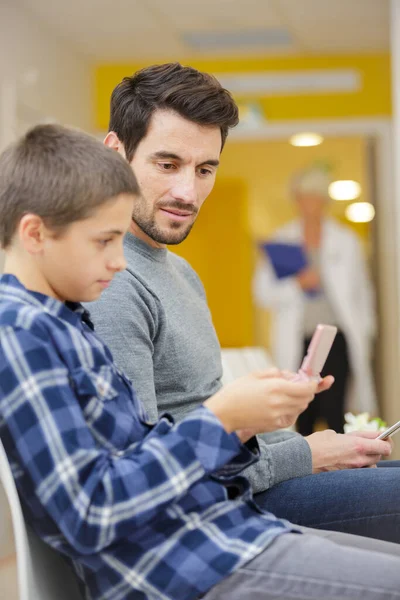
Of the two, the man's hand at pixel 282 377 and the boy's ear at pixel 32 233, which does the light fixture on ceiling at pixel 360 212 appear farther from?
the boy's ear at pixel 32 233

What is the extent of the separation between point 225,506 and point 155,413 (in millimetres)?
282

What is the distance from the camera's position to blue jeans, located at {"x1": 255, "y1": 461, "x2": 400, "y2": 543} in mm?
1479

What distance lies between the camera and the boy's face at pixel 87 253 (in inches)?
43.4

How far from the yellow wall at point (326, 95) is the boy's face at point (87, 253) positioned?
6010mm

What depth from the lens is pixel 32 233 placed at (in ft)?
3.62

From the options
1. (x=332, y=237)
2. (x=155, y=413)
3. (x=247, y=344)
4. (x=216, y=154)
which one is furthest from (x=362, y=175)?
(x=155, y=413)

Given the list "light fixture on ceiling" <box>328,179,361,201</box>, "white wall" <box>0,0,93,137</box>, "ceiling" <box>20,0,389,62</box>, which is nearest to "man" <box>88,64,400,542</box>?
"white wall" <box>0,0,93,137</box>

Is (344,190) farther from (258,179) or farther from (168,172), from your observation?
(168,172)

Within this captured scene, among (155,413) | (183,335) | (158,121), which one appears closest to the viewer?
(155,413)

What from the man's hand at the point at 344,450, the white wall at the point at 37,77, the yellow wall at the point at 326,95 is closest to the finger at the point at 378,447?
the man's hand at the point at 344,450

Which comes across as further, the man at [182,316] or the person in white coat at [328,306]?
the person in white coat at [328,306]

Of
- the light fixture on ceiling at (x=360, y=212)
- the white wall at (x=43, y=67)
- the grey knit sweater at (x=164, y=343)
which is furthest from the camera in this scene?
the light fixture on ceiling at (x=360, y=212)

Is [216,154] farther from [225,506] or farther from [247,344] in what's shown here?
[247,344]

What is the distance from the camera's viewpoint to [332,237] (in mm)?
6609
